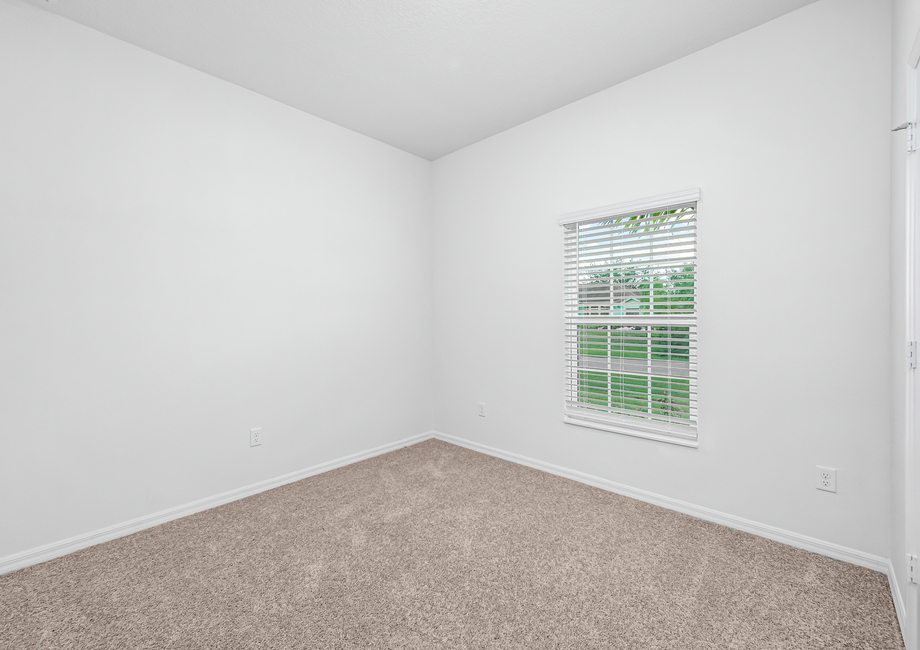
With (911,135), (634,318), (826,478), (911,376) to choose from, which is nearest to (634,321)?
(634,318)

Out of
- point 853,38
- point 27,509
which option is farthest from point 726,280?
point 27,509

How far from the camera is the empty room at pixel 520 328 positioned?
1.73m

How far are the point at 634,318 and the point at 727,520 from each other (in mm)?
1232

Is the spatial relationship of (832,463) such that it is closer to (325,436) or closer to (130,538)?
(325,436)

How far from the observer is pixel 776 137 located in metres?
2.16

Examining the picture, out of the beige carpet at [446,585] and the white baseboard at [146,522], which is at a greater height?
the white baseboard at [146,522]

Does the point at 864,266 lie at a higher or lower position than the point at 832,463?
higher

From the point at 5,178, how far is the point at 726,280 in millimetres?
3639

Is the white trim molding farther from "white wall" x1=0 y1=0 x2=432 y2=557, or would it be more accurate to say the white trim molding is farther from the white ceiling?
"white wall" x1=0 y1=0 x2=432 y2=557

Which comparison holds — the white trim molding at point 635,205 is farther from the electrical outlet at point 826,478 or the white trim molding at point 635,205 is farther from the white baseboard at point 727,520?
the white baseboard at point 727,520

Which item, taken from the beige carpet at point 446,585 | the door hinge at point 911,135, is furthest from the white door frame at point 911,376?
the beige carpet at point 446,585

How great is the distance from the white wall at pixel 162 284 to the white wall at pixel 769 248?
64.4 inches

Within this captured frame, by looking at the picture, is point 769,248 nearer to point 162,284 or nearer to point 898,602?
point 898,602

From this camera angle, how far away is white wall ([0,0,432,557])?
2053 millimetres
